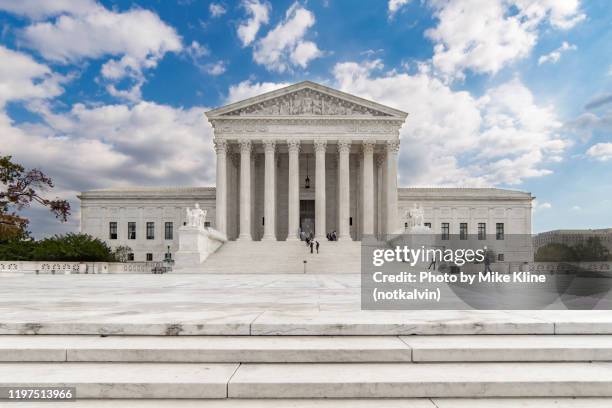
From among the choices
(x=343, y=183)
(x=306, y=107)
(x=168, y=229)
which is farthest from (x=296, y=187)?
(x=168, y=229)

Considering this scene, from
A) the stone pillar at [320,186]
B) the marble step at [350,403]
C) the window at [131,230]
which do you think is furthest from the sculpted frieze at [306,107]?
the marble step at [350,403]

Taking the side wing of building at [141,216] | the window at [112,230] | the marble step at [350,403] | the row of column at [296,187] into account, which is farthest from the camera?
the window at [112,230]

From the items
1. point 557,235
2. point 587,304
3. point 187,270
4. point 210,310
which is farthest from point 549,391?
point 187,270

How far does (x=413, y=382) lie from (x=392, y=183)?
5294cm

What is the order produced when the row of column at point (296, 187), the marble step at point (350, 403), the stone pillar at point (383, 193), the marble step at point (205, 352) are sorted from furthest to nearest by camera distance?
the stone pillar at point (383, 193)
the row of column at point (296, 187)
the marble step at point (205, 352)
the marble step at point (350, 403)

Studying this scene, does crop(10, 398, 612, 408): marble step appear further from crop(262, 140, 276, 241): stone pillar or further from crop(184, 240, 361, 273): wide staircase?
crop(262, 140, 276, 241): stone pillar

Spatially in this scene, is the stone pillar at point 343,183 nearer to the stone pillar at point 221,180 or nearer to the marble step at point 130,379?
the stone pillar at point 221,180

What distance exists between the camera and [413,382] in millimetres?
5914

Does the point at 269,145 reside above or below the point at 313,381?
above

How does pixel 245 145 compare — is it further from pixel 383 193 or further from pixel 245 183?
pixel 383 193

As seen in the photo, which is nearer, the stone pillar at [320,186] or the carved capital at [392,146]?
the stone pillar at [320,186]

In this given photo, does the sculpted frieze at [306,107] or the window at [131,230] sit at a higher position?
the sculpted frieze at [306,107]

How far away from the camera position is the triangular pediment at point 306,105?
57.5 meters

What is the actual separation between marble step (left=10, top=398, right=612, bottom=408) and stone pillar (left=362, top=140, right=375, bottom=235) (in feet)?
170
